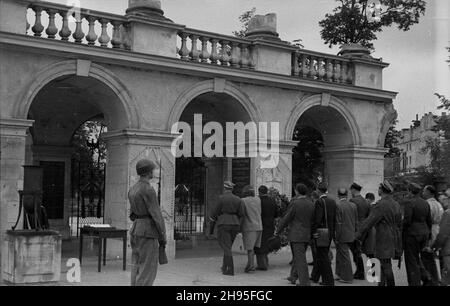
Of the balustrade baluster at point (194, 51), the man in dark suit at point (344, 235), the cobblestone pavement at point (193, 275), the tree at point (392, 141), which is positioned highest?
the balustrade baluster at point (194, 51)

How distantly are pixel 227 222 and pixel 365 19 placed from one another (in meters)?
13.8

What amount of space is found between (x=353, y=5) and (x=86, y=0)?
43.0 feet

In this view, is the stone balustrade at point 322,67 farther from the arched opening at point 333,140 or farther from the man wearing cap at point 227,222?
the man wearing cap at point 227,222

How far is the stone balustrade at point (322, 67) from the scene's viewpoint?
16.1 m

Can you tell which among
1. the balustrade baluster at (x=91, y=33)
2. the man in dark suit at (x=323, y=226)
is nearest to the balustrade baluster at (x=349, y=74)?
the man in dark suit at (x=323, y=226)

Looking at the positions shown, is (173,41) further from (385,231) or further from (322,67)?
(385,231)

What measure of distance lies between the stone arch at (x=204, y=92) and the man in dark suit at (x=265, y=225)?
2613mm

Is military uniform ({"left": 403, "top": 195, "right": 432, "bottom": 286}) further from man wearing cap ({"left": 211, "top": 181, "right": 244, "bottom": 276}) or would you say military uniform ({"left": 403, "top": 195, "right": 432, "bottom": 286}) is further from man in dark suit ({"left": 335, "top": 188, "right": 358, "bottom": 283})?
man wearing cap ({"left": 211, "top": 181, "right": 244, "bottom": 276})

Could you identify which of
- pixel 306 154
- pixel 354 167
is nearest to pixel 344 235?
pixel 354 167

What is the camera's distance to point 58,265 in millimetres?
10062

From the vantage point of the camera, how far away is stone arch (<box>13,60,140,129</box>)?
1195cm

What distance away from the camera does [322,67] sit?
54.5 ft
